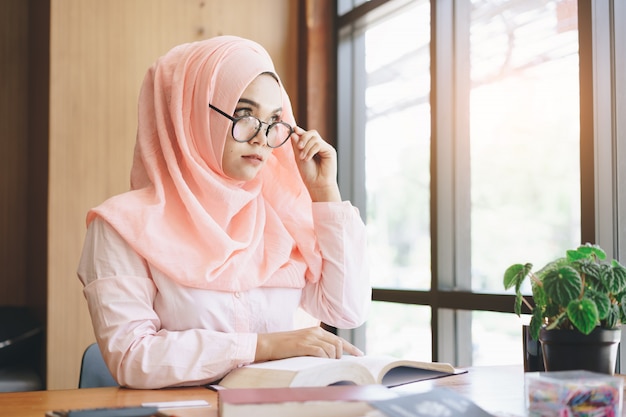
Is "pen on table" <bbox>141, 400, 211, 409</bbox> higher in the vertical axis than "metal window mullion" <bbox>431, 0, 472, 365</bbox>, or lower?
lower

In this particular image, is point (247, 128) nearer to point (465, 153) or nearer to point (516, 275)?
point (516, 275)

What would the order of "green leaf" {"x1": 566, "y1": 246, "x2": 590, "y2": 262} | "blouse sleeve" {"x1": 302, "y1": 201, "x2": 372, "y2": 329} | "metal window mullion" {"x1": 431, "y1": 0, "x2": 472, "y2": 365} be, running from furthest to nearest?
1. "metal window mullion" {"x1": 431, "y1": 0, "x2": 472, "y2": 365}
2. "blouse sleeve" {"x1": 302, "y1": 201, "x2": 372, "y2": 329}
3. "green leaf" {"x1": 566, "y1": 246, "x2": 590, "y2": 262}

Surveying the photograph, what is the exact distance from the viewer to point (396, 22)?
298 cm

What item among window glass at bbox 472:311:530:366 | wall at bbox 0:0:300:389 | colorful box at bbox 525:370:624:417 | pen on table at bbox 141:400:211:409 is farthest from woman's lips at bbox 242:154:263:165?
wall at bbox 0:0:300:389

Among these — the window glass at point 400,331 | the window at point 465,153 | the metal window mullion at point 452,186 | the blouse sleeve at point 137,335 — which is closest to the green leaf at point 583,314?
the blouse sleeve at point 137,335

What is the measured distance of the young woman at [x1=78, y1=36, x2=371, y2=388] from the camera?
1411mm

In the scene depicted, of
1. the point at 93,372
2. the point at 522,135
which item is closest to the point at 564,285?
the point at 93,372

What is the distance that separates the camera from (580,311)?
1042mm

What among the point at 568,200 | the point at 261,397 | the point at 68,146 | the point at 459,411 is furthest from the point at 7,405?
the point at 68,146

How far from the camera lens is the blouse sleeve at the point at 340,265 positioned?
→ 1.80 m

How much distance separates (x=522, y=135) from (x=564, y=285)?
136 centimetres

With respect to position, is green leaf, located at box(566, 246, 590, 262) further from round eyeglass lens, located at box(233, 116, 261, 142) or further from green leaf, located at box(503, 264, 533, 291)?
round eyeglass lens, located at box(233, 116, 261, 142)

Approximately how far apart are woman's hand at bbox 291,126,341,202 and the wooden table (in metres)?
0.61

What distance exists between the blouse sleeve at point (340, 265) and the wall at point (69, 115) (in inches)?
49.7
